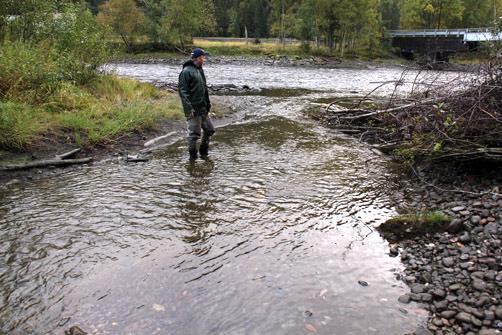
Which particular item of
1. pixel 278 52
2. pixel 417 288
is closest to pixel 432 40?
pixel 278 52

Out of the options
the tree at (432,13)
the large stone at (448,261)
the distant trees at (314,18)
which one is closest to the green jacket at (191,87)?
the large stone at (448,261)

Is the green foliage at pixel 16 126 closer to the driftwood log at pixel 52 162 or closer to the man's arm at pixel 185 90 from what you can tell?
the driftwood log at pixel 52 162

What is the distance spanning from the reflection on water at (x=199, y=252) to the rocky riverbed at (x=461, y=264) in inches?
11.7

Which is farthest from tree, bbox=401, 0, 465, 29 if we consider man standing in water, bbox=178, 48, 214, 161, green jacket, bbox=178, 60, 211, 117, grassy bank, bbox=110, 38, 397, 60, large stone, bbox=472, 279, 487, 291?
large stone, bbox=472, 279, 487, 291

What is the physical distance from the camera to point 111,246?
22.1 feet

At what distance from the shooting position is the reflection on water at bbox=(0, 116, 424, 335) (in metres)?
5.09

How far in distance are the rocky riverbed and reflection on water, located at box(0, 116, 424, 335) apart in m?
0.30

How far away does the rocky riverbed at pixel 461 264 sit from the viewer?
4984mm

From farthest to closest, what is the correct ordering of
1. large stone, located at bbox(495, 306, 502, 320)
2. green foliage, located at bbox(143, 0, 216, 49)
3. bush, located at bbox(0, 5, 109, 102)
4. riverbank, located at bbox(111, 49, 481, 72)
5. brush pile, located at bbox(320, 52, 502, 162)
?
green foliage, located at bbox(143, 0, 216, 49), riverbank, located at bbox(111, 49, 481, 72), bush, located at bbox(0, 5, 109, 102), brush pile, located at bbox(320, 52, 502, 162), large stone, located at bbox(495, 306, 502, 320)

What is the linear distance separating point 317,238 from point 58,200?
16.6 feet

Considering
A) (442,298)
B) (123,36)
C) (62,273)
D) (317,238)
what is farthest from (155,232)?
(123,36)

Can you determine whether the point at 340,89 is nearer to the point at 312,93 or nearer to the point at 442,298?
the point at 312,93

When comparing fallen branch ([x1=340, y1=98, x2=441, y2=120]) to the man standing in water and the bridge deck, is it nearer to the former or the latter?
the man standing in water

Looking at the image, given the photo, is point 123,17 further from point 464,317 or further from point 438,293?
point 464,317
